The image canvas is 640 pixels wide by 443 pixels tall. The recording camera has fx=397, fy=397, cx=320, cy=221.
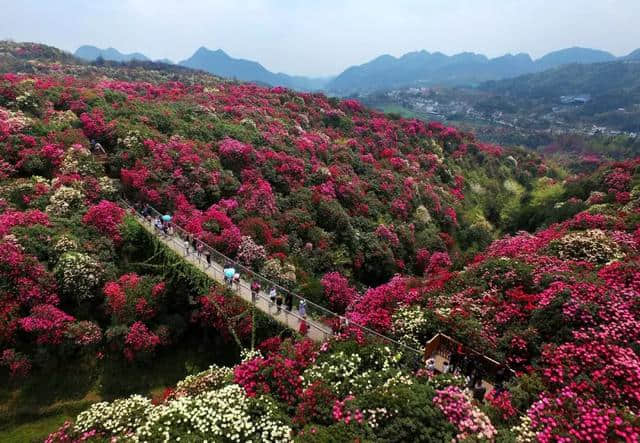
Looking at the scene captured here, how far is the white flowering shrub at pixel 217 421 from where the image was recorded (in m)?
11.2

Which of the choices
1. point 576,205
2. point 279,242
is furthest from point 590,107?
point 279,242

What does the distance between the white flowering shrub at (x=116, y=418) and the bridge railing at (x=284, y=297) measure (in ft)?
24.4

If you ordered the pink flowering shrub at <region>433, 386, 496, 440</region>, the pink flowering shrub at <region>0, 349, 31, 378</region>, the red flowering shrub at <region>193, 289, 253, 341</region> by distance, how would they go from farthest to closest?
the red flowering shrub at <region>193, 289, 253, 341</region> < the pink flowering shrub at <region>0, 349, 31, 378</region> < the pink flowering shrub at <region>433, 386, 496, 440</region>

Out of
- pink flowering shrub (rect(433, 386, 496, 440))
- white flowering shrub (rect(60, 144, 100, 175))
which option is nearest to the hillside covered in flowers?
pink flowering shrub (rect(433, 386, 496, 440))

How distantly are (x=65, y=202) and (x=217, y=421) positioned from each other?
17989 millimetres

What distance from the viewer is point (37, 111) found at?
1256 inches

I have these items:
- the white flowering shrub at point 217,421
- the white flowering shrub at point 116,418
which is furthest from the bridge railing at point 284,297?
the white flowering shrub at point 116,418

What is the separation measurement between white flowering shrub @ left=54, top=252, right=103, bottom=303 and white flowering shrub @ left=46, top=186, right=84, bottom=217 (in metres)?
4.45

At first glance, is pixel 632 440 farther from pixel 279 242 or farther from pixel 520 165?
pixel 520 165

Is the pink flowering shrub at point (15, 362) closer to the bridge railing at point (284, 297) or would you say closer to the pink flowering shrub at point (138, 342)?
the pink flowering shrub at point (138, 342)

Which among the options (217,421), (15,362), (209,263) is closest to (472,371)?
(217,421)

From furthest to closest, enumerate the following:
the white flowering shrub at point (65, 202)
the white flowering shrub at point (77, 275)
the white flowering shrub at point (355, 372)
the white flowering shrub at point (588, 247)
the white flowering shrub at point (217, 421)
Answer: the white flowering shrub at point (65, 202)
the white flowering shrub at point (77, 275)
the white flowering shrub at point (588, 247)
the white flowering shrub at point (355, 372)
the white flowering shrub at point (217, 421)

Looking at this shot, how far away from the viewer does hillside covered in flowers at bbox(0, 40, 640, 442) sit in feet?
37.8

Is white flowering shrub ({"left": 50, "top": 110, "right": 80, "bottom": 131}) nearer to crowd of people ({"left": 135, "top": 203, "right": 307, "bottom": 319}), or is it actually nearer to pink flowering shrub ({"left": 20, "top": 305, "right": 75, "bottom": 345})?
crowd of people ({"left": 135, "top": 203, "right": 307, "bottom": 319})
